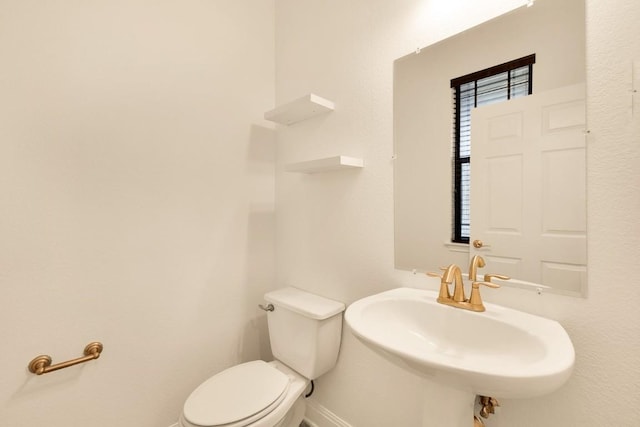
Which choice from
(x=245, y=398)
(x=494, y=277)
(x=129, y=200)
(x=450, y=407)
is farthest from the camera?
(x=129, y=200)

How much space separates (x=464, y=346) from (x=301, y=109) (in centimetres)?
123

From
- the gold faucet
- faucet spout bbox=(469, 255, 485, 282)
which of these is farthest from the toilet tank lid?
faucet spout bbox=(469, 255, 485, 282)

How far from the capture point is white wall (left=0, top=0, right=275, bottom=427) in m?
1.04

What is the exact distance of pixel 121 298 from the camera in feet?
4.09

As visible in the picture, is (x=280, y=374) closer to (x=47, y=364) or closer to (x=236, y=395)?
(x=236, y=395)

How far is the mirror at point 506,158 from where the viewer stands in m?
0.79

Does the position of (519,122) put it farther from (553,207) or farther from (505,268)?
(505,268)

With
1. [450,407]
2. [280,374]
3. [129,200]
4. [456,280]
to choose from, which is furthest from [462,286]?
[129,200]

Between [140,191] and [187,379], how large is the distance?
0.97 meters

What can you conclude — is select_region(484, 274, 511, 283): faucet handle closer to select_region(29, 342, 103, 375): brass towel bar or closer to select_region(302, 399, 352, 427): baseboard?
select_region(302, 399, 352, 427): baseboard

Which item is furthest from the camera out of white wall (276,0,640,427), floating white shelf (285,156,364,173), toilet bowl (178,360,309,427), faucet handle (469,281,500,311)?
floating white shelf (285,156,364,173)

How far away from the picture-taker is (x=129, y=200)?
1.27m

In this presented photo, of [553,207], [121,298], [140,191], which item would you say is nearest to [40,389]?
[121,298]

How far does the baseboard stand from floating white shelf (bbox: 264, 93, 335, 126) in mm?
1553
